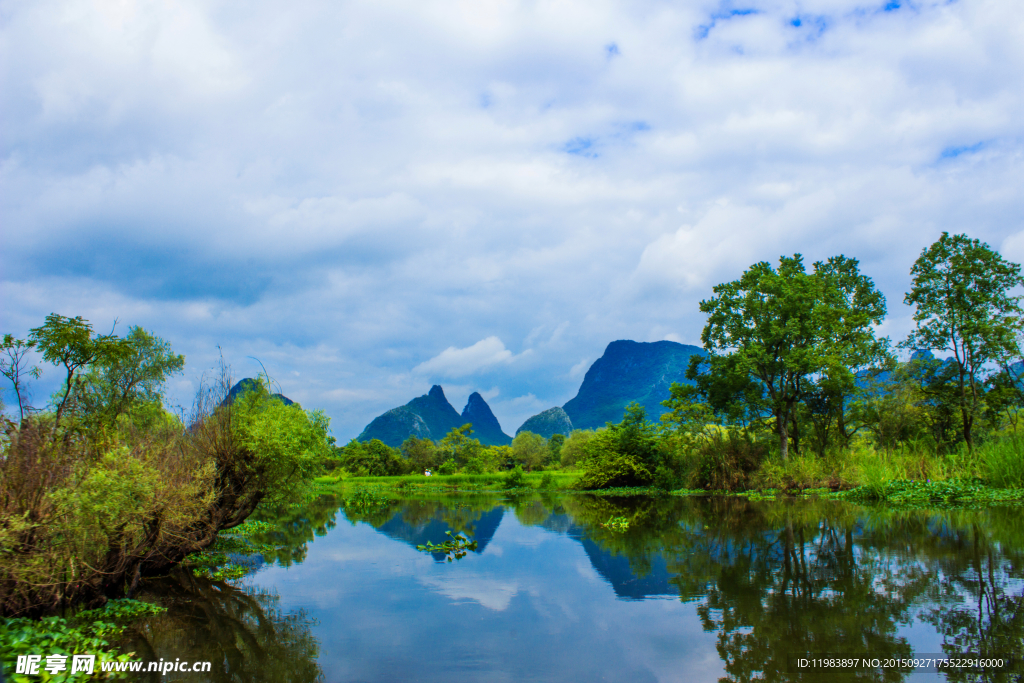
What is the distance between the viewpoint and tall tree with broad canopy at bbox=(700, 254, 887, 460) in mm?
32781

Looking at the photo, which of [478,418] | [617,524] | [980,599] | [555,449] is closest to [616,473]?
[617,524]

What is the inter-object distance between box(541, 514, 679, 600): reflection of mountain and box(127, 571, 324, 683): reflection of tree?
19.2 ft

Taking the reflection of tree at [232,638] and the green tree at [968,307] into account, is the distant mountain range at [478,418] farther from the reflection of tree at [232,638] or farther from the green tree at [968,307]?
the reflection of tree at [232,638]

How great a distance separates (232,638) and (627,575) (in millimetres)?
7821

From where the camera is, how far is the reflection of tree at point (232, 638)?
740 cm

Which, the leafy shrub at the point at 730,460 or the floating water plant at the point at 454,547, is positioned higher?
the leafy shrub at the point at 730,460

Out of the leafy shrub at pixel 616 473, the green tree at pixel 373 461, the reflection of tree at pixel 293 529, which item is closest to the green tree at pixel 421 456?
the green tree at pixel 373 461

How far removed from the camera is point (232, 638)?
891cm

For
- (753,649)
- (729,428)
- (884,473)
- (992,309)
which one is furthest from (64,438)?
(992,309)

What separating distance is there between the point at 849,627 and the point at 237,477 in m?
14.5

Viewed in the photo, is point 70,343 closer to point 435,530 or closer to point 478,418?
point 435,530

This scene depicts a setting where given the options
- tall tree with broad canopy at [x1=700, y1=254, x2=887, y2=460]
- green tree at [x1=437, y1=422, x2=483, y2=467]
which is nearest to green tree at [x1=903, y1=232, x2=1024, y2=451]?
tall tree with broad canopy at [x1=700, y1=254, x2=887, y2=460]

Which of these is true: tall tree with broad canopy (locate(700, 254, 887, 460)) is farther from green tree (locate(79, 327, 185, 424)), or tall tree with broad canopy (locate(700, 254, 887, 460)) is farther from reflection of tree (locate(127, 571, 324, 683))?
green tree (locate(79, 327, 185, 424))

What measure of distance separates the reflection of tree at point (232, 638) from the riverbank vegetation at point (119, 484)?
4.56ft
